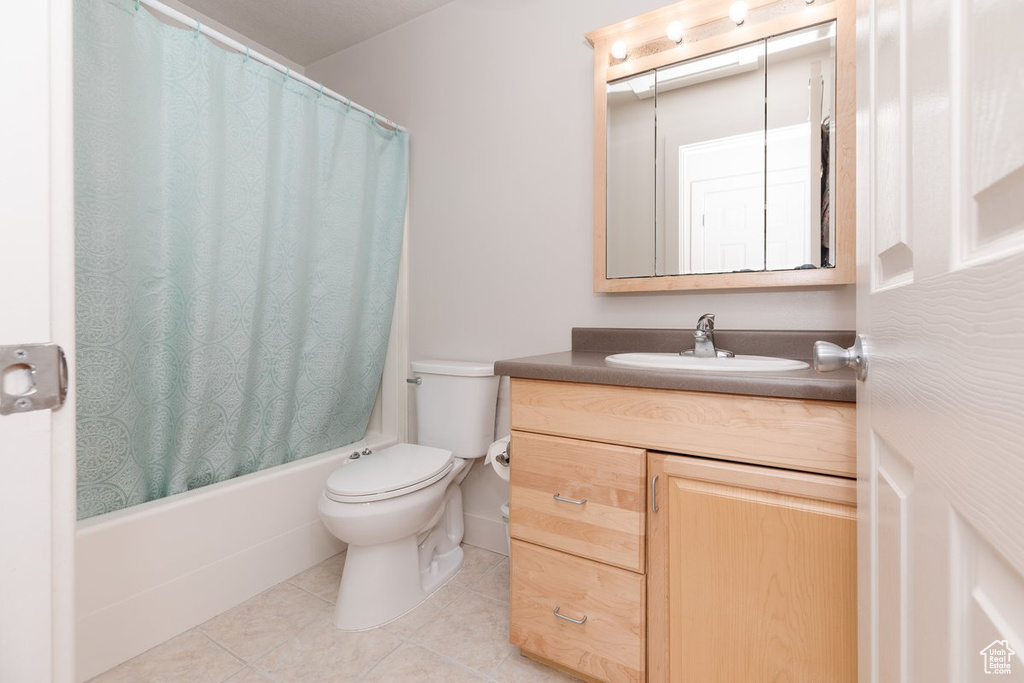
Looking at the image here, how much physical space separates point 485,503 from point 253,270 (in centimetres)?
130

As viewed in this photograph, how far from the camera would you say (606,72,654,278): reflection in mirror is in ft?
5.09

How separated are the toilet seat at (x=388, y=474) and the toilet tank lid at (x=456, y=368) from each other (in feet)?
1.01

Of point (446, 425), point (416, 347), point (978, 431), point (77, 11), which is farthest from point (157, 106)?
point (978, 431)

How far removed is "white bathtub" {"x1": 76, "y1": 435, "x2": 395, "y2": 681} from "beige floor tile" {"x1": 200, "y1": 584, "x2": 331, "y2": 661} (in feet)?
0.15

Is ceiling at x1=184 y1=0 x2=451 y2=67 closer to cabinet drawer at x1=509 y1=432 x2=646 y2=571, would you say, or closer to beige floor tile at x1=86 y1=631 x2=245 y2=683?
cabinet drawer at x1=509 y1=432 x2=646 y2=571

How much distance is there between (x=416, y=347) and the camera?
216 cm

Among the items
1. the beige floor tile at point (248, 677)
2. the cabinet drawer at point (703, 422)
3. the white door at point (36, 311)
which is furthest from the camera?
the beige floor tile at point (248, 677)

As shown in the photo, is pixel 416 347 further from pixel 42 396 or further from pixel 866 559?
pixel 866 559

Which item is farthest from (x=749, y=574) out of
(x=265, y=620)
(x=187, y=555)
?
(x=187, y=555)

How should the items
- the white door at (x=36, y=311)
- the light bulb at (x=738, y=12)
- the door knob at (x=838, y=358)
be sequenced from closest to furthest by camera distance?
the white door at (x=36, y=311)
the door knob at (x=838, y=358)
the light bulb at (x=738, y=12)

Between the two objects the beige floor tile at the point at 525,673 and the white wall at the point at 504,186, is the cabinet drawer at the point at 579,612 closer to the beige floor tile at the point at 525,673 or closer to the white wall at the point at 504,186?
the beige floor tile at the point at 525,673

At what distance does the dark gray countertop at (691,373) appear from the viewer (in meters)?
0.90

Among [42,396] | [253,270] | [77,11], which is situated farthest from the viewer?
[253,270]

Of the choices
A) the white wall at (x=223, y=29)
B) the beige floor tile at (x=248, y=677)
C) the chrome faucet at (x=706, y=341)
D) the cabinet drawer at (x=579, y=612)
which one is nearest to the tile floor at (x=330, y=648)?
A: the beige floor tile at (x=248, y=677)
